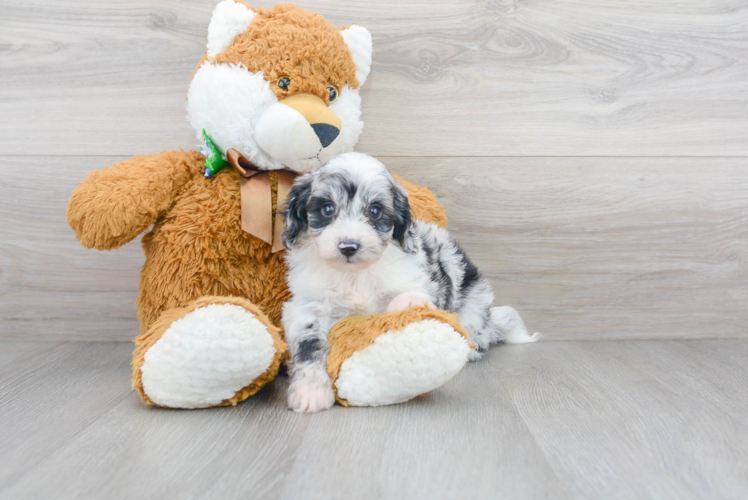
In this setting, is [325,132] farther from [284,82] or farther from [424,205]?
[424,205]

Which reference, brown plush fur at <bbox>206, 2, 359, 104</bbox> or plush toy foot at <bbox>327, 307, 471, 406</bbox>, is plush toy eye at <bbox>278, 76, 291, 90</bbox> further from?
plush toy foot at <bbox>327, 307, 471, 406</bbox>

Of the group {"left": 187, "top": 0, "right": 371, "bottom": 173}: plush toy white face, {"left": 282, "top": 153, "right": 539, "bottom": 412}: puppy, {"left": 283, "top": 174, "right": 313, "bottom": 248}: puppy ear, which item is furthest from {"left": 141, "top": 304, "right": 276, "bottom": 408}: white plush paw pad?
{"left": 187, "top": 0, "right": 371, "bottom": 173}: plush toy white face

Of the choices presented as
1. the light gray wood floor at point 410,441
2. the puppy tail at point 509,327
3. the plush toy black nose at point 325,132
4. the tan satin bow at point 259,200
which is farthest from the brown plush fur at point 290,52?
the puppy tail at point 509,327

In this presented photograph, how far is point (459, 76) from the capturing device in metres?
2.01

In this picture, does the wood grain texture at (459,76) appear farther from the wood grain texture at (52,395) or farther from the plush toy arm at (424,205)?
the wood grain texture at (52,395)

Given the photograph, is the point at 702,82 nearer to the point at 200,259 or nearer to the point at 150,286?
the point at 200,259

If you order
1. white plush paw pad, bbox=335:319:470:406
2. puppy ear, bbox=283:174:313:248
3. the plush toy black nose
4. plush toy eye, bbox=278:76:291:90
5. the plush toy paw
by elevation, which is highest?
plush toy eye, bbox=278:76:291:90

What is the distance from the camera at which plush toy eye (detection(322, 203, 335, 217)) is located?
1.41 metres

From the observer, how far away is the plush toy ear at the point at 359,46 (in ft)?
5.62

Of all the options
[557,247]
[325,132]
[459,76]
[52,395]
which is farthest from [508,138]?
[52,395]

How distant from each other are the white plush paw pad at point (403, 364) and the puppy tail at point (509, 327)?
663 mm

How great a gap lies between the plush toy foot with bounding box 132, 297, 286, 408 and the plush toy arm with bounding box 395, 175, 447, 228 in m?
0.67

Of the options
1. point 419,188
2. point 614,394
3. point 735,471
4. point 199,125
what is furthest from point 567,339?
point 199,125

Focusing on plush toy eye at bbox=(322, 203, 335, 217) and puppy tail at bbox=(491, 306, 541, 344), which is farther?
puppy tail at bbox=(491, 306, 541, 344)
